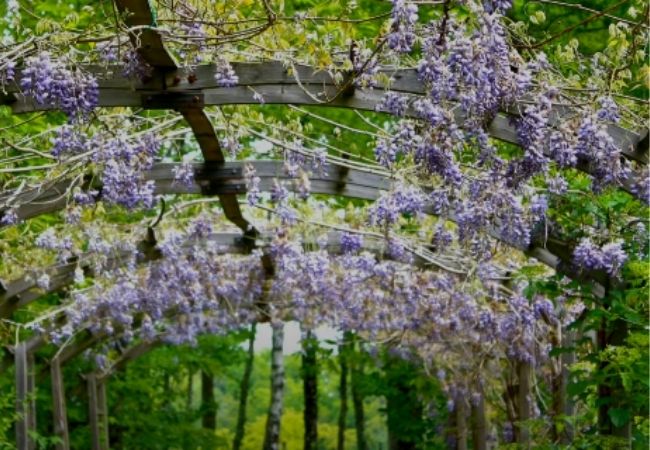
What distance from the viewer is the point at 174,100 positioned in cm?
571

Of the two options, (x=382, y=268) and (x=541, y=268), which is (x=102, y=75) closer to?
(x=541, y=268)

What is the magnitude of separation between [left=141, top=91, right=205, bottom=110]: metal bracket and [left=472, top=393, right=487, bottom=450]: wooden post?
865 cm

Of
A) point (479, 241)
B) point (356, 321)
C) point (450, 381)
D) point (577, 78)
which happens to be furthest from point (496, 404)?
point (577, 78)

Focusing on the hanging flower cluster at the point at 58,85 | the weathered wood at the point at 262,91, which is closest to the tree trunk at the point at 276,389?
the weathered wood at the point at 262,91

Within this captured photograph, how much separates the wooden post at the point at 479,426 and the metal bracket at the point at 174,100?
28.4 feet

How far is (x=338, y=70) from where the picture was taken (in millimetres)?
5617

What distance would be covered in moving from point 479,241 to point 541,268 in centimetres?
160

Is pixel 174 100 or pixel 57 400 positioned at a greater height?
pixel 174 100

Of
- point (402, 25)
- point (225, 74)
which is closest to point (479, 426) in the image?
point (225, 74)

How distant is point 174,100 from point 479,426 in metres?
8.81

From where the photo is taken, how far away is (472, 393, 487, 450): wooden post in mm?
13508

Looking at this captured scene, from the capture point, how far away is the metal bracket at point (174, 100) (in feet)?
18.6

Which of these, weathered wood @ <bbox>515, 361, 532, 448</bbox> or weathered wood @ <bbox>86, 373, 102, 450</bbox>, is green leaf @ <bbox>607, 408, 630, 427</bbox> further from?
weathered wood @ <bbox>86, 373, 102, 450</bbox>

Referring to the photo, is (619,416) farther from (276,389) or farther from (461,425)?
(276,389)
